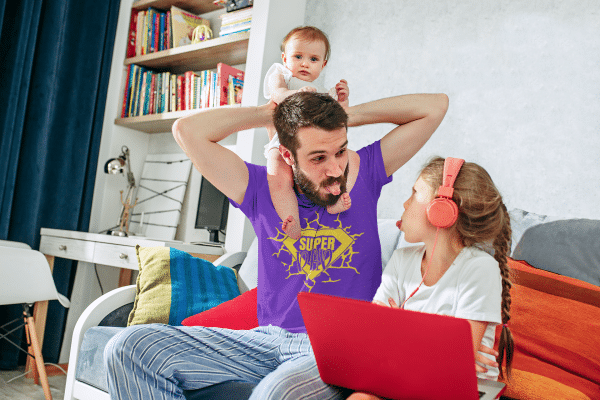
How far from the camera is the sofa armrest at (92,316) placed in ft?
5.45

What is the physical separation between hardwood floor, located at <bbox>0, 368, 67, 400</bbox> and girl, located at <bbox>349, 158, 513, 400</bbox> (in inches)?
73.2

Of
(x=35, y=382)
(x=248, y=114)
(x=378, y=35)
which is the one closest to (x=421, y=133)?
(x=248, y=114)

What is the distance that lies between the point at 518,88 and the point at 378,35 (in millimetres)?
687

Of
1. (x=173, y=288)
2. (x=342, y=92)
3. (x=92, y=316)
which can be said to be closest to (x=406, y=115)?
(x=342, y=92)

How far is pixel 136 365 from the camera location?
1.07 meters

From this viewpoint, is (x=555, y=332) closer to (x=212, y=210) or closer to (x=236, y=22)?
(x=212, y=210)

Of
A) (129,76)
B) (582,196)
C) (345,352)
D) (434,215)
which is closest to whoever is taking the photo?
(345,352)

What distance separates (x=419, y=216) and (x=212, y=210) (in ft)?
5.26

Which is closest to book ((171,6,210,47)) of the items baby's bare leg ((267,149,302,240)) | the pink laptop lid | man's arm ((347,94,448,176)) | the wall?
the wall

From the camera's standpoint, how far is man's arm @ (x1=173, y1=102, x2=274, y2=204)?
1329mm

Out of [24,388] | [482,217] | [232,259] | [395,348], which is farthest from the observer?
[24,388]

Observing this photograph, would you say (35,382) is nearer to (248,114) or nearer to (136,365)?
(136,365)

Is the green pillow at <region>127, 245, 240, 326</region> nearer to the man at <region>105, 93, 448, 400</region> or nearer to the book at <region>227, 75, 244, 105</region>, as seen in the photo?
the man at <region>105, 93, 448, 400</region>

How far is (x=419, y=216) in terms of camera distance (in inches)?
43.4
